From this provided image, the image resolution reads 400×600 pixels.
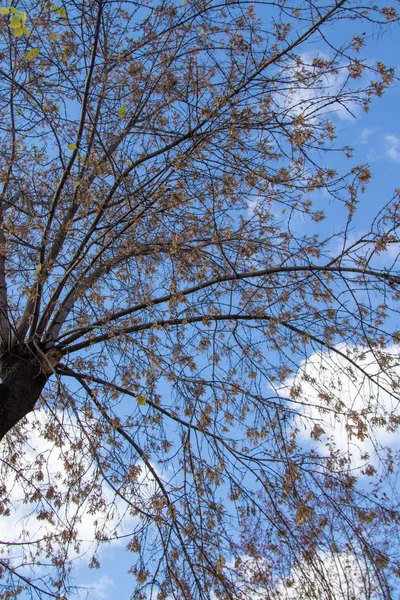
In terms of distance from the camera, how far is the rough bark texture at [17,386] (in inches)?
187

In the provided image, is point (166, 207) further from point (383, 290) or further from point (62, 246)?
point (383, 290)

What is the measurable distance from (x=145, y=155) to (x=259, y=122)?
1.44 meters

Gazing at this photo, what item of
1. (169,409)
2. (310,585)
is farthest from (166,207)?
(310,585)

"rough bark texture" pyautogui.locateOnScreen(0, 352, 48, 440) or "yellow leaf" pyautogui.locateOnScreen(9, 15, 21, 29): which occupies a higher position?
"yellow leaf" pyautogui.locateOnScreen(9, 15, 21, 29)

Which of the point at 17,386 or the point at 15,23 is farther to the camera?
the point at 17,386

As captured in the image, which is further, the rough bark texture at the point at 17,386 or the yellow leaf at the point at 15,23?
the rough bark texture at the point at 17,386

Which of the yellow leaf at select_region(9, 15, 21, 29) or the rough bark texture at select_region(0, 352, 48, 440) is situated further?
the rough bark texture at select_region(0, 352, 48, 440)

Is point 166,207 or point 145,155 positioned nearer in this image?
point 166,207

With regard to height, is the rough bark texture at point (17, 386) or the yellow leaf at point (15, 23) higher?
the yellow leaf at point (15, 23)

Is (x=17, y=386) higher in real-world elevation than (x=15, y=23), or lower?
lower

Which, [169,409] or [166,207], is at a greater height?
[166,207]

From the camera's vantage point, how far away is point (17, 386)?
16.0 feet

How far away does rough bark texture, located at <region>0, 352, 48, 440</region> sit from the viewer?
4738 millimetres

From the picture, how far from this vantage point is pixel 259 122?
4.31 m
